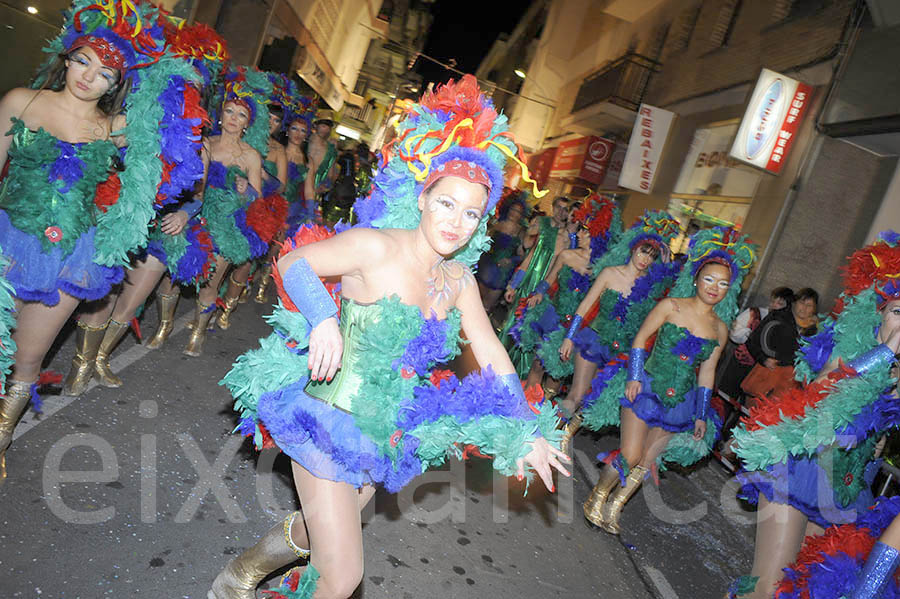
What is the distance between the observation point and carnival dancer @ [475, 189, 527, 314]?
10.6 metres

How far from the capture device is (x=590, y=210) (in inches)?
321

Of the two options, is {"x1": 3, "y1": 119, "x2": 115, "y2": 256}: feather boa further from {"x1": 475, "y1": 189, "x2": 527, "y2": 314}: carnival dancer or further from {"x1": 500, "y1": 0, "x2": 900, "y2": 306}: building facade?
{"x1": 500, "y1": 0, "x2": 900, "y2": 306}: building facade

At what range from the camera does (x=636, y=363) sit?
507 centimetres

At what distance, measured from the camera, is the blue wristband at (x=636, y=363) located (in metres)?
5.04

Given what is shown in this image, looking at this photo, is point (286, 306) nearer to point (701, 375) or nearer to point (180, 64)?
point (180, 64)

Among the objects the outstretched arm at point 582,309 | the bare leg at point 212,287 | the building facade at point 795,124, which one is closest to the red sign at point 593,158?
the building facade at point 795,124

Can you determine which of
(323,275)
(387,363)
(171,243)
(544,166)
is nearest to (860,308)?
(387,363)

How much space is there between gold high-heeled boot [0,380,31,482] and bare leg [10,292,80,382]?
45 millimetres

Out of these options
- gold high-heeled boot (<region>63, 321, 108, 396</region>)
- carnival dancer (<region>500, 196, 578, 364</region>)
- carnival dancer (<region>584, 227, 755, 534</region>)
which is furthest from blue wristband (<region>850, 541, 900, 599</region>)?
carnival dancer (<region>500, 196, 578, 364</region>)

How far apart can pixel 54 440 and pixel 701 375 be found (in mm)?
4462

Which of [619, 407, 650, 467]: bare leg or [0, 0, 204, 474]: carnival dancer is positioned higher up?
[0, 0, 204, 474]: carnival dancer

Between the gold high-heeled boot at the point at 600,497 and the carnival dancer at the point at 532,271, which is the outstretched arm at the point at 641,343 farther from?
the carnival dancer at the point at 532,271

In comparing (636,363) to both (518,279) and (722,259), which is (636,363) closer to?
(722,259)

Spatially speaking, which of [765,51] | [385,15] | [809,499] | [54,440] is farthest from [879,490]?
[385,15]
